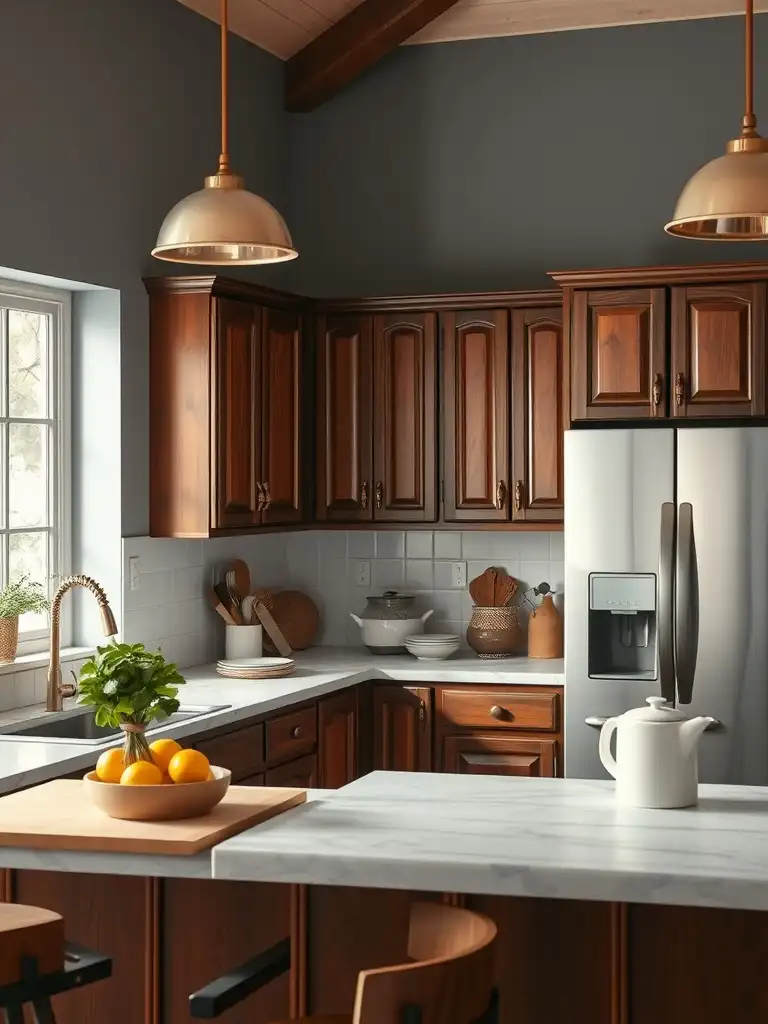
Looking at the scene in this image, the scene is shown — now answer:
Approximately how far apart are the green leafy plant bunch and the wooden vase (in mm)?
1922

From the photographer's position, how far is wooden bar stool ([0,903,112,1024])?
89.0 inches

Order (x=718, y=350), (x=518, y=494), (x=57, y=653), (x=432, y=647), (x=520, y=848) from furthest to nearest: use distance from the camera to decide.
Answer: (x=432, y=647) < (x=518, y=494) < (x=718, y=350) < (x=57, y=653) < (x=520, y=848)

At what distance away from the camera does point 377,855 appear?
93.9 inches

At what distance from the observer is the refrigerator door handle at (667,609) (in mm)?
4676

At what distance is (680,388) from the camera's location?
4973 mm

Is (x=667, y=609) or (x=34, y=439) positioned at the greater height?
(x=34, y=439)

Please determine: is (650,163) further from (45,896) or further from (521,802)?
(45,896)

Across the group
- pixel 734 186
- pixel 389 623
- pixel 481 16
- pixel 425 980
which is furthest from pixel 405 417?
pixel 425 980

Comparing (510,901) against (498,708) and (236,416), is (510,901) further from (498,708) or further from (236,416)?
(236,416)

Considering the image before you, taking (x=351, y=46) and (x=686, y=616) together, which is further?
(x=351, y=46)

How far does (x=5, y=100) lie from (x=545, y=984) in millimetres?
2929

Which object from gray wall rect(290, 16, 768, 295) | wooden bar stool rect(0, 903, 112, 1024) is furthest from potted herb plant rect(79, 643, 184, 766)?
gray wall rect(290, 16, 768, 295)

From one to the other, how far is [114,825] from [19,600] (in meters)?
1.73

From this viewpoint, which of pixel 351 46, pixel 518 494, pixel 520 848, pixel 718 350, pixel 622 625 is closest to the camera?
pixel 520 848
